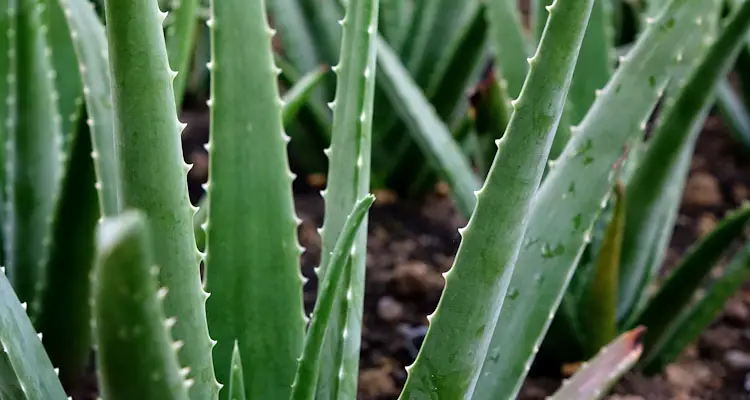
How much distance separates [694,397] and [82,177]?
2.16 feet

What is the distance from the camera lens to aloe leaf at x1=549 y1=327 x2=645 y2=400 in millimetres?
589

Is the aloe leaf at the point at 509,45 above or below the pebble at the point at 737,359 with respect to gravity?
above

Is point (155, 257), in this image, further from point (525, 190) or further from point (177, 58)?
point (177, 58)

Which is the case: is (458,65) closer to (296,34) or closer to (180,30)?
(296,34)

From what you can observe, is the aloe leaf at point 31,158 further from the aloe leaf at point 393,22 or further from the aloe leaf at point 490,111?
the aloe leaf at point 393,22

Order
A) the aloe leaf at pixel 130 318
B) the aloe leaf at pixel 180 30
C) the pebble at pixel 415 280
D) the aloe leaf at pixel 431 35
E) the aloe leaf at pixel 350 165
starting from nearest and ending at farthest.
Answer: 1. the aloe leaf at pixel 130 318
2. the aloe leaf at pixel 350 165
3. the aloe leaf at pixel 180 30
4. the pebble at pixel 415 280
5. the aloe leaf at pixel 431 35

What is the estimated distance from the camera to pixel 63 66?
84 cm

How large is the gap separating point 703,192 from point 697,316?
51 cm

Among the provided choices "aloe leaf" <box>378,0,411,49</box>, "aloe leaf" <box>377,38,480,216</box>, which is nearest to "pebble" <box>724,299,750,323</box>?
"aloe leaf" <box>377,38,480,216</box>

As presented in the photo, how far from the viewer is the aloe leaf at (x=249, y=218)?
1.76 feet

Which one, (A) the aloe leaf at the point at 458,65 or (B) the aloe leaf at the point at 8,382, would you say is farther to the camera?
(A) the aloe leaf at the point at 458,65

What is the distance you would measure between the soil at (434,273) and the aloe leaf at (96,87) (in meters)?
0.35

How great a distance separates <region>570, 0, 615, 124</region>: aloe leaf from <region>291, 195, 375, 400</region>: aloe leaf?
1.66 feet

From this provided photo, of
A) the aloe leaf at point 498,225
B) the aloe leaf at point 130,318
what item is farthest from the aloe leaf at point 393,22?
the aloe leaf at point 130,318
